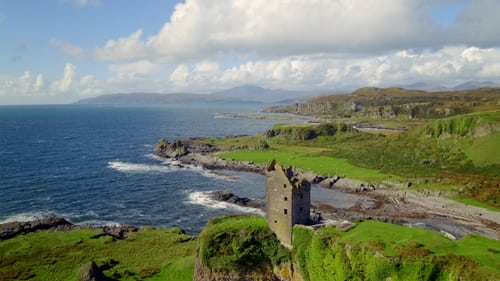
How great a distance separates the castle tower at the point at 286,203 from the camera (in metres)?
46.0

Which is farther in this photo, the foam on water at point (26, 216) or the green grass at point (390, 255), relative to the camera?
the foam on water at point (26, 216)

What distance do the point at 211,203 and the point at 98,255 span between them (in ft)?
124

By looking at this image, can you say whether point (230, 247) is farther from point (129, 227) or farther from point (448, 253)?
point (129, 227)

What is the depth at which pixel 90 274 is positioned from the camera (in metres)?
51.0

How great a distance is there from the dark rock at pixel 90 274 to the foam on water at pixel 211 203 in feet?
139

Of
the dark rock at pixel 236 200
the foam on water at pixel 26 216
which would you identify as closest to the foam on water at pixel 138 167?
the dark rock at pixel 236 200

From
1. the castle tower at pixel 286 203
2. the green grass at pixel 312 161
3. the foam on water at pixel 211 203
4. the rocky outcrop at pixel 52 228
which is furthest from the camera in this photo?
the green grass at pixel 312 161

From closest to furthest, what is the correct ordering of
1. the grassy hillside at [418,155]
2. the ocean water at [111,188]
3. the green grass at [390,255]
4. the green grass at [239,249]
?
the green grass at [390,255] < the green grass at [239,249] < the ocean water at [111,188] < the grassy hillside at [418,155]

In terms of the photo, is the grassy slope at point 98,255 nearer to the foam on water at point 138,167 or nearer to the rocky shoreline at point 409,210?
the rocky shoreline at point 409,210

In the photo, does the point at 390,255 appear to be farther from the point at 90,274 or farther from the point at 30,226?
the point at 30,226

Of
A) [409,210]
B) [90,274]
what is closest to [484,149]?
[409,210]

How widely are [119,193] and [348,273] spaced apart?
256 feet

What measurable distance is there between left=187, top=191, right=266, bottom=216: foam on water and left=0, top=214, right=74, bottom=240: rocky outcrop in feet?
98.5

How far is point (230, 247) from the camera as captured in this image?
155 feet
